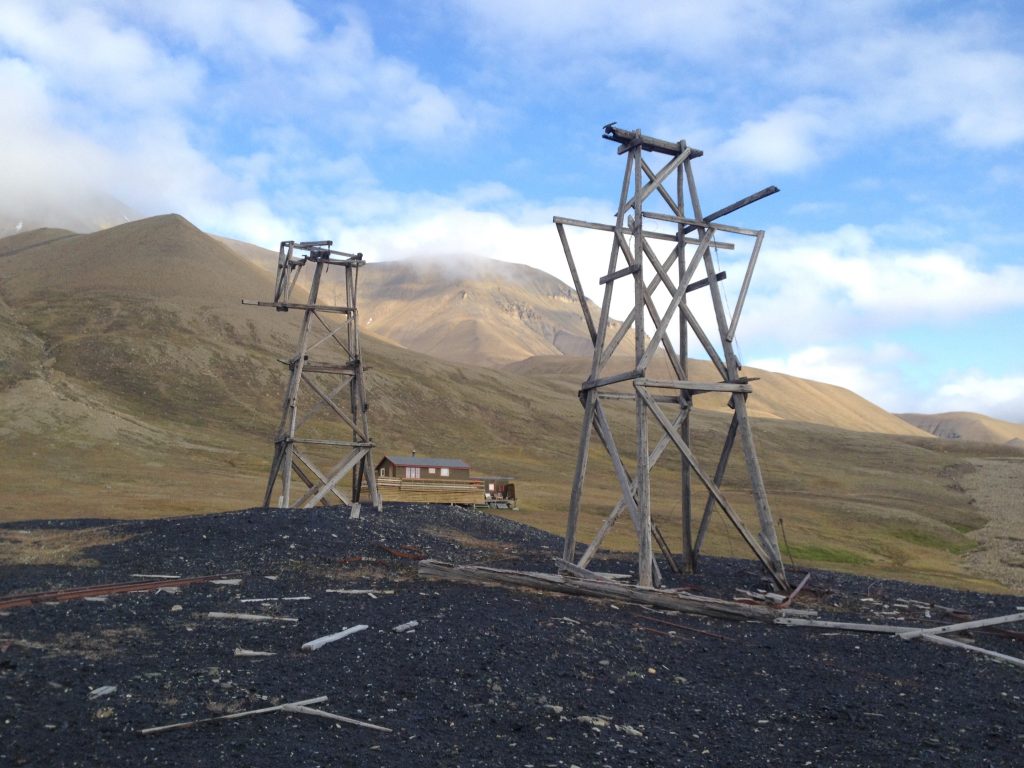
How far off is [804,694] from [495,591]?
4.93 metres

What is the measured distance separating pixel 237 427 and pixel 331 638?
70.1m

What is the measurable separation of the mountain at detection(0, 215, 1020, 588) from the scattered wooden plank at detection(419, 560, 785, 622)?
18644mm

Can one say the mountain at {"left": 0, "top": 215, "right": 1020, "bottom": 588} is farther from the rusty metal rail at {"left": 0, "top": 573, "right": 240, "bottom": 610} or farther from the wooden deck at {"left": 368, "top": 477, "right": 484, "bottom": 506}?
the rusty metal rail at {"left": 0, "top": 573, "right": 240, "bottom": 610}

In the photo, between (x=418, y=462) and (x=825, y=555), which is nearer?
(x=825, y=555)

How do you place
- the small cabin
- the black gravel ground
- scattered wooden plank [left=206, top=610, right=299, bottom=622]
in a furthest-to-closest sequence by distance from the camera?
the small cabin < scattered wooden plank [left=206, top=610, right=299, bottom=622] < the black gravel ground

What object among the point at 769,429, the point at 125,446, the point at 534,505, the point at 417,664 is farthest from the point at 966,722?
the point at 769,429

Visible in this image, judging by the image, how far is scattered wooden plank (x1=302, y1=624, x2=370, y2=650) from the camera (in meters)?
8.78

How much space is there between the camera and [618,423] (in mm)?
104750

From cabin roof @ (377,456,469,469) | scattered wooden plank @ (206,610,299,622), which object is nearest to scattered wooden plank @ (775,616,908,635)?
scattered wooden plank @ (206,610,299,622)

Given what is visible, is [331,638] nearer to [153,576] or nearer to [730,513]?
[153,576]

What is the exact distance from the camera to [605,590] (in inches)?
480

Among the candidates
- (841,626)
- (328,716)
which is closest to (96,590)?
(328,716)

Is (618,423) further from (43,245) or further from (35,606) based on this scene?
(43,245)

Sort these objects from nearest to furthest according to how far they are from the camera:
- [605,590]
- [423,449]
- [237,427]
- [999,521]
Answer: [605,590]
[999,521]
[237,427]
[423,449]
